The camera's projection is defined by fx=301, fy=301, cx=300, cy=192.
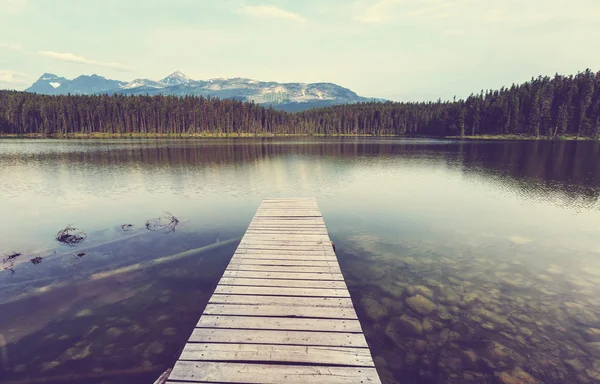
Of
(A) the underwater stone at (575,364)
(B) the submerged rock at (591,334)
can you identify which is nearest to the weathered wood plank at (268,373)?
(A) the underwater stone at (575,364)

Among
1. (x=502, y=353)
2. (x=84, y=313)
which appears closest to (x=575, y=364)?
(x=502, y=353)

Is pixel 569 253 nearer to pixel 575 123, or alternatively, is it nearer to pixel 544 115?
pixel 544 115

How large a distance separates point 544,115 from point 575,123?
1639 centimetres

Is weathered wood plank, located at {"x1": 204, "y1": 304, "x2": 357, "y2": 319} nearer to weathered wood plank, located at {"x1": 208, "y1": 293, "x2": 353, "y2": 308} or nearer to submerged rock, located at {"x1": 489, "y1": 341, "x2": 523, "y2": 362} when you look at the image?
weathered wood plank, located at {"x1": 208, "y1": 293, "x2": 353, "y2": 308}

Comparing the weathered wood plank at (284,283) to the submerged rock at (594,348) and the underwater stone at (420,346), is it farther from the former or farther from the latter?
the submerged rock at (594,348)

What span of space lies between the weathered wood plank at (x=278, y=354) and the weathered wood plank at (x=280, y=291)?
7.89ft

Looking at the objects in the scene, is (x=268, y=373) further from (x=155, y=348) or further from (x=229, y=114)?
(x=229, y=114)

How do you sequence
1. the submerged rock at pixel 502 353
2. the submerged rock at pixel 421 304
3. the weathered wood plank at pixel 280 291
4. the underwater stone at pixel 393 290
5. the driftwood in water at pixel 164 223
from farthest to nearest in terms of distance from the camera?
the driftwood in water at pixel 164 223 < the underwater stone at pixel 393 290 < the submerged rock at pixel 421 304 < the weathered wood plank at pixel 280 291 < the submerged rock at pixel 502 353

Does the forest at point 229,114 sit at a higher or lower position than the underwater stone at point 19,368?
higher

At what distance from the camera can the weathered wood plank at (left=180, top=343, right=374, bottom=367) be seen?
6.71 m

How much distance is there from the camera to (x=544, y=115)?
135 m

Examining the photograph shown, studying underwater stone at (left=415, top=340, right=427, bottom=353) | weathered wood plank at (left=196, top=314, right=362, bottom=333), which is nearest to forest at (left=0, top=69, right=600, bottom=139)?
underwater stone at (left=415, top=340, right=427, bottom=353)

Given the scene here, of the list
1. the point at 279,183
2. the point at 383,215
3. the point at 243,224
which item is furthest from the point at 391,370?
the point at 279,183

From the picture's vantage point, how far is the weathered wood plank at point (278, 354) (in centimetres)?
671
